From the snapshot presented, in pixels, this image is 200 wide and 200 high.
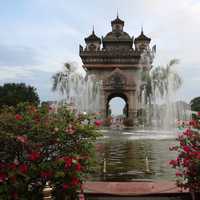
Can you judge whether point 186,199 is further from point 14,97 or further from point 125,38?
point 14,97

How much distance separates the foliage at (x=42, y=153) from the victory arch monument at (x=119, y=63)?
141 feet

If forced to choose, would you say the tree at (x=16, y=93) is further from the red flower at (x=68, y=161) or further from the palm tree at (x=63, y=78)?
the red flower at (x=68, y=161)

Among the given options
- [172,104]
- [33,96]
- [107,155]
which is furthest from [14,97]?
[107,155]

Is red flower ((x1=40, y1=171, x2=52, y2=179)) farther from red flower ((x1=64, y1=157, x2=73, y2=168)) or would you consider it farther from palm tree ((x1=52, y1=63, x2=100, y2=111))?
palm tree ((x1=52, y1=63, x2=100, y2=111))

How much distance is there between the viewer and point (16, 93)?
63.1m

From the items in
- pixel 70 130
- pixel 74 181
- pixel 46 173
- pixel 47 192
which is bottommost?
pixel 47 192

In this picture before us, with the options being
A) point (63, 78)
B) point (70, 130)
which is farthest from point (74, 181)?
point (63, 78)

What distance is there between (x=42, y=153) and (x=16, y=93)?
5959cm

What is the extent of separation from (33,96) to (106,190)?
63.0m

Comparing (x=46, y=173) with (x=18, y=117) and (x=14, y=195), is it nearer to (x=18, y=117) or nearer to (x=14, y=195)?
(x=14, y=195)

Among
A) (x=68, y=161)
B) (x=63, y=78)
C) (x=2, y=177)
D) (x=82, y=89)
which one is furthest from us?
(x=63, y=78)

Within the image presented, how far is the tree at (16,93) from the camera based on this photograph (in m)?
59.9

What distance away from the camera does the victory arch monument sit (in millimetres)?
49219

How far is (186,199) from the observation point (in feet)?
22.7
